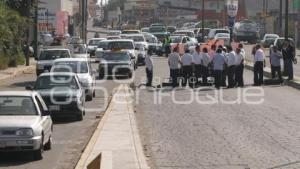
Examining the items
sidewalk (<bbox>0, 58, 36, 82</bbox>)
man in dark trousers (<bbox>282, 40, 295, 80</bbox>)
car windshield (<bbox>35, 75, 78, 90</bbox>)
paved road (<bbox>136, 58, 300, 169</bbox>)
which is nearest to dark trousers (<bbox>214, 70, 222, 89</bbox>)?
paved road (<bbox>136, 58, 300, 169</bbox>)

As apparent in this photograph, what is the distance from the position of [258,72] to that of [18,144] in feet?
68.5

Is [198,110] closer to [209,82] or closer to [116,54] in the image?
[209,82]

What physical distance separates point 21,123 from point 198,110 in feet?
35.5

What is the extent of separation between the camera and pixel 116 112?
24172mm

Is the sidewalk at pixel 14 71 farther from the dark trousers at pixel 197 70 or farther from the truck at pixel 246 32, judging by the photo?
the truck at pixel 246 32

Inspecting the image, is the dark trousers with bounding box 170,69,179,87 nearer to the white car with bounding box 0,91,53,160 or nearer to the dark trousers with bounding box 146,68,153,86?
the dark trousers with bounding box 146,68,153,86

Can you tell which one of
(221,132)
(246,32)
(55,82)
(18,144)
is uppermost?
(246,32)

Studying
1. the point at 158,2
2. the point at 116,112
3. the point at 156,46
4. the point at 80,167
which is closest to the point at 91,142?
the point at 80,167

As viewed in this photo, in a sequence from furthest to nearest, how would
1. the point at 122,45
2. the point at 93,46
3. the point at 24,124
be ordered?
1. the point at 93,46
2. the point at 122,45
3. the point at 24,124

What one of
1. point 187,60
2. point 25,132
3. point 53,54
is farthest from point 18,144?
point 53,54

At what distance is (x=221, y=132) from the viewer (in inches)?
782

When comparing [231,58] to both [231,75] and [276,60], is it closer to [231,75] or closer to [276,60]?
[231,75]

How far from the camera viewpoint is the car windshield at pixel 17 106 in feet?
54.0

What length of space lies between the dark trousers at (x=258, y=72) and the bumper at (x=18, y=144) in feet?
66.6
